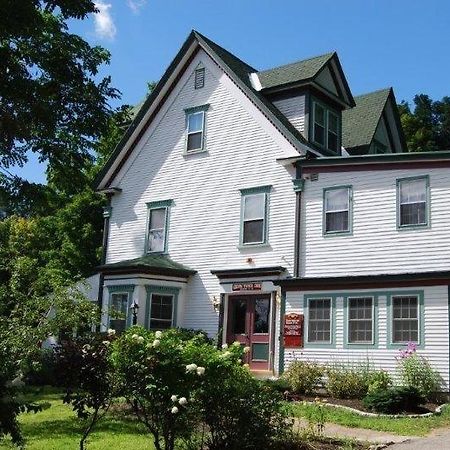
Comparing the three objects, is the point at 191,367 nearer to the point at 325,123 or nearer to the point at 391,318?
the point at 391,318

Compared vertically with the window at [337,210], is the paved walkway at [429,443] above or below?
below

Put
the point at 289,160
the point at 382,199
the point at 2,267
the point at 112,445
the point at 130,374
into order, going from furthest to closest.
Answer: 1. the point at 289,160
2. the point at 382,199
3. the point at 2,267
4. the point at 112,445
5. the point at 130,374

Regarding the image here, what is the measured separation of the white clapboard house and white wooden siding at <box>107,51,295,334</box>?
0.05m

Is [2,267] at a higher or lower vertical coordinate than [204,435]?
higher

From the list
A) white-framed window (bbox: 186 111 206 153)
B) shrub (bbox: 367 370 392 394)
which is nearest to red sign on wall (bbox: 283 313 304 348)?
shrub (bbox: 367 370 392 394)

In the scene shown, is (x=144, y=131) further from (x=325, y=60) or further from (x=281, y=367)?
(x=281, y=367)

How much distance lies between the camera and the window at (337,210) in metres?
19.9

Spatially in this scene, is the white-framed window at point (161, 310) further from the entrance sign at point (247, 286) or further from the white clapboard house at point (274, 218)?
the entrance sign at point (247, 286)

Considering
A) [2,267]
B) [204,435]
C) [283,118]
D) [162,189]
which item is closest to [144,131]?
[162,189]

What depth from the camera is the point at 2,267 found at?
1678cm

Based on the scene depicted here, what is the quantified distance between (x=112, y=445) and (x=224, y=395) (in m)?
2.57

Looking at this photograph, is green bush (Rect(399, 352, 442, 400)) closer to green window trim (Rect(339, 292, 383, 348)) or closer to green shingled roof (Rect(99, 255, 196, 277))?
green window trim (Rect(339, 292, 383, 348))

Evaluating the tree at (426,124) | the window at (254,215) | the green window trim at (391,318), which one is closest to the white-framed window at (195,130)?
the window at (254,215)

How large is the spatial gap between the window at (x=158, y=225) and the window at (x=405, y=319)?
918cm
